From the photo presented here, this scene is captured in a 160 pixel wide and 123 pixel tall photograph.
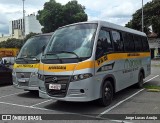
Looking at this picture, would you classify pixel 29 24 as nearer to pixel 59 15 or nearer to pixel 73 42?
pixel 59 15

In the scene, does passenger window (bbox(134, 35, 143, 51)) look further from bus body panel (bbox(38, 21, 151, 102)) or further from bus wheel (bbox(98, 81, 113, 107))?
bus wheel (bbox(98, 81, 113, 107))

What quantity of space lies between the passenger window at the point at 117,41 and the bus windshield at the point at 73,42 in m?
1.24

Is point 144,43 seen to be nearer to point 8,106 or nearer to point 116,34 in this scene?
point 116,34

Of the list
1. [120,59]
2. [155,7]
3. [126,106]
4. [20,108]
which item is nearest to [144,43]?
[120,59]

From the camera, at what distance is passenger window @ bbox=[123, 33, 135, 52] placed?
1100 cm

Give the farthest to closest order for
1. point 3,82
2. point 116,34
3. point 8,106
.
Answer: point 3,82 < point 116,34 < point 8,106

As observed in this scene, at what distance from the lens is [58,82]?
27.3ft

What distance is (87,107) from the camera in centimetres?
910

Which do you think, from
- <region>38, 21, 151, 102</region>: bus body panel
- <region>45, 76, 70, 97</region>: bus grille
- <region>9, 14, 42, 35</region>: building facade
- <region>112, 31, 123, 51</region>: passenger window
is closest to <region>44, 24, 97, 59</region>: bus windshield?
<region>38, 21, 151, 102</region>: bus body panel

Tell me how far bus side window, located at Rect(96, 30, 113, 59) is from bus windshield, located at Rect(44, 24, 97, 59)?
261 millimetres

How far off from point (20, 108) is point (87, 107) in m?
2.08

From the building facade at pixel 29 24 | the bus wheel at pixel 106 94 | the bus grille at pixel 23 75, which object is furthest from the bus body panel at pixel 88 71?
the building facade at pixel 29 24

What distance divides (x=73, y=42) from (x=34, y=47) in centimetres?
357

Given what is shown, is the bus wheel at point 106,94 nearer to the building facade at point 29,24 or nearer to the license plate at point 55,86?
the license plate at point 55,86
